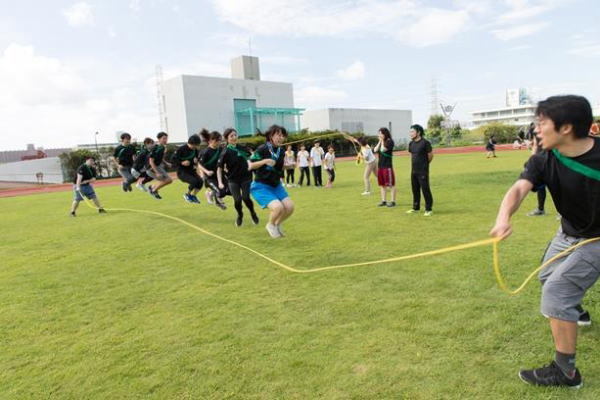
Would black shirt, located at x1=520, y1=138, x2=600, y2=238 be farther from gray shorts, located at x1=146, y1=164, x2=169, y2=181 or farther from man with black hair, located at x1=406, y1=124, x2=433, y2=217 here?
gray shorts, located at x1=146, y1=164, x2=169, y2=181

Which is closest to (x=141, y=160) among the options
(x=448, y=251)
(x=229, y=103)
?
(x=448, y=251)

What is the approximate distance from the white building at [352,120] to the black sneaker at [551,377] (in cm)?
6342

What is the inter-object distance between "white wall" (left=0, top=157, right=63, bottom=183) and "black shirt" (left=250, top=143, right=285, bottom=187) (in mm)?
39876

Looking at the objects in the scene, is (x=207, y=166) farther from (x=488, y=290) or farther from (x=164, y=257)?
(x=488, y=290)

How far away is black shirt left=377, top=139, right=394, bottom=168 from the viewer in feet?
36.0

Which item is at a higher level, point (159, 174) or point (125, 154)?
point (125, 154)

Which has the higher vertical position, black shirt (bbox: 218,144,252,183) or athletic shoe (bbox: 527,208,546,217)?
black shirt (bbox: 218,144,252,183)

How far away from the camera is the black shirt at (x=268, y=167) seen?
766cm

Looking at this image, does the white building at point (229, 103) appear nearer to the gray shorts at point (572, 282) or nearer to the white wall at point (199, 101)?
the white wall at point (199, 101)

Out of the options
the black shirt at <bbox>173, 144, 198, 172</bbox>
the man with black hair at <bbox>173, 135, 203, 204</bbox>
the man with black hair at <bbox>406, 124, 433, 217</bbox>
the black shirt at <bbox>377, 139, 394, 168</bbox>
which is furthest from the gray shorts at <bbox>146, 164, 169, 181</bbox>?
the man with black hair at <bbox>406, 124, 433, 217</bbox>

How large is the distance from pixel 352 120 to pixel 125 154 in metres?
57.6

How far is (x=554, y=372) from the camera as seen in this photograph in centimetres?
306

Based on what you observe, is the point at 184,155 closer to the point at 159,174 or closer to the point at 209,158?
the point at 159,174

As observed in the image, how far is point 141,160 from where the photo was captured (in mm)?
12789
